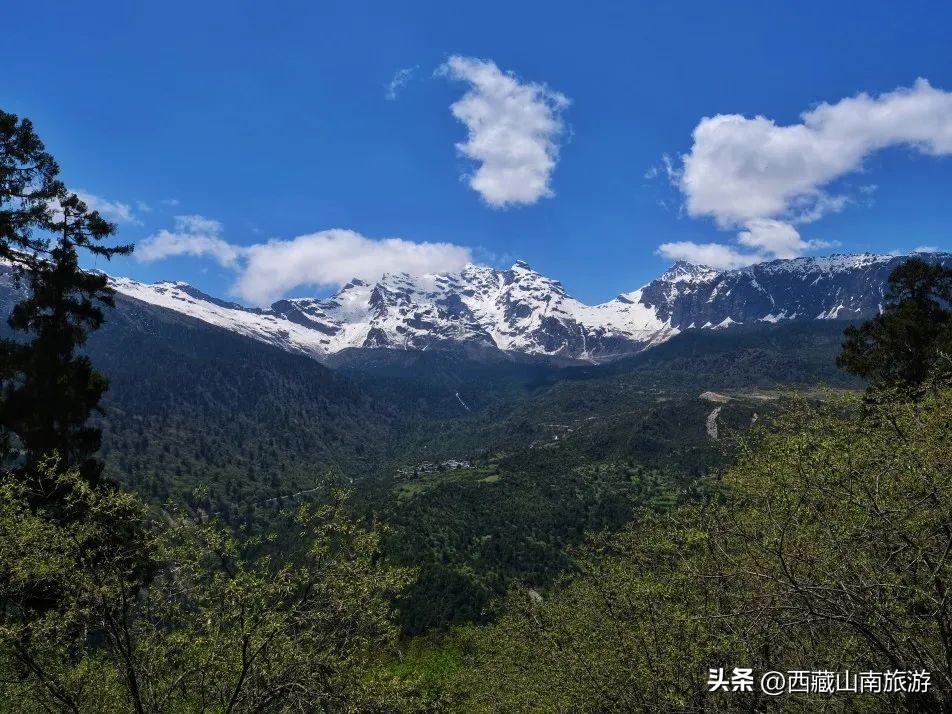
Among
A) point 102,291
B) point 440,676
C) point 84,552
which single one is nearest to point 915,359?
point 440,676

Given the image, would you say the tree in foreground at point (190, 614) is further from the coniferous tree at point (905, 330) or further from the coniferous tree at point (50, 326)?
the coniferous tree at point (905, 330)

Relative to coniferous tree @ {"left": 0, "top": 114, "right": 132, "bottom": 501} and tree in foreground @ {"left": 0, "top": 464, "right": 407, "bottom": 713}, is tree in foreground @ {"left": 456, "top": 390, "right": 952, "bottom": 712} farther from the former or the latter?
coniferous tree @ {"left": 0, "top": 114, "right": 132, "bottom": 501}

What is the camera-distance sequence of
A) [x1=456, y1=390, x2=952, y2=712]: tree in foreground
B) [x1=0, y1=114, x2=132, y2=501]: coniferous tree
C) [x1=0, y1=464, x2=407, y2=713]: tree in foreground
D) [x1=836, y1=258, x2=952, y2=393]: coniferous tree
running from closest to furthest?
[x1=456, y1=390, x2=952, y2=712]: tree in foreground < [x1=0, y1=464, x2=407, y2=713]: tree in foreground < [x1=0, y1=114, x2=132, y2=501]: coniferous tree < [x1=836, y1=258, x2=952, y2=393]: coniferous tree

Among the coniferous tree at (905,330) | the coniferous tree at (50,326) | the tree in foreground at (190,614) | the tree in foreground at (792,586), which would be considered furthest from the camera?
the coniferous tree at (905,330)

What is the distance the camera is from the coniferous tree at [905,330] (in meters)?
54.2

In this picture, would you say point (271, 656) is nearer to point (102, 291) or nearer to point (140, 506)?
point (140, 506)

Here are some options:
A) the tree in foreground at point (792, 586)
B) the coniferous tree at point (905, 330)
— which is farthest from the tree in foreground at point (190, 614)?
the coniferous tree at point (905, 330)

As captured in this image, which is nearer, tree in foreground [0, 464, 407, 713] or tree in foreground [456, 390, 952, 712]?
tree in foreground [456, 390, 952, 712]

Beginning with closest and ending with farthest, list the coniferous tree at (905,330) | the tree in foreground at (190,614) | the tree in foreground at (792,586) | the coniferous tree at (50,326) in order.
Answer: the tree in foreground at (792,586) → the tree in foreground at (190,614) → the coniferous tree at (50,326) → the coniferous tree at (905,330)

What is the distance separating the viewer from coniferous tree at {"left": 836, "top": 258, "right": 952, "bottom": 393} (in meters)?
54.2

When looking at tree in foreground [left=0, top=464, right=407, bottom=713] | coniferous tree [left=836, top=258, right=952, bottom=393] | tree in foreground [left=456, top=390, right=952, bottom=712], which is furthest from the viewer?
coniferous tree [left=836, top=258, right=952, bottom=393]

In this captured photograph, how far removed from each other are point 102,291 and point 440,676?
136ft

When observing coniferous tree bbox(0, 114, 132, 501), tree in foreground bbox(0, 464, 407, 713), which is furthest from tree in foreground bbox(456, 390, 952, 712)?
coniferous tree bbox(0, 114, 132, 501)

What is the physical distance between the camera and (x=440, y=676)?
5028cm
